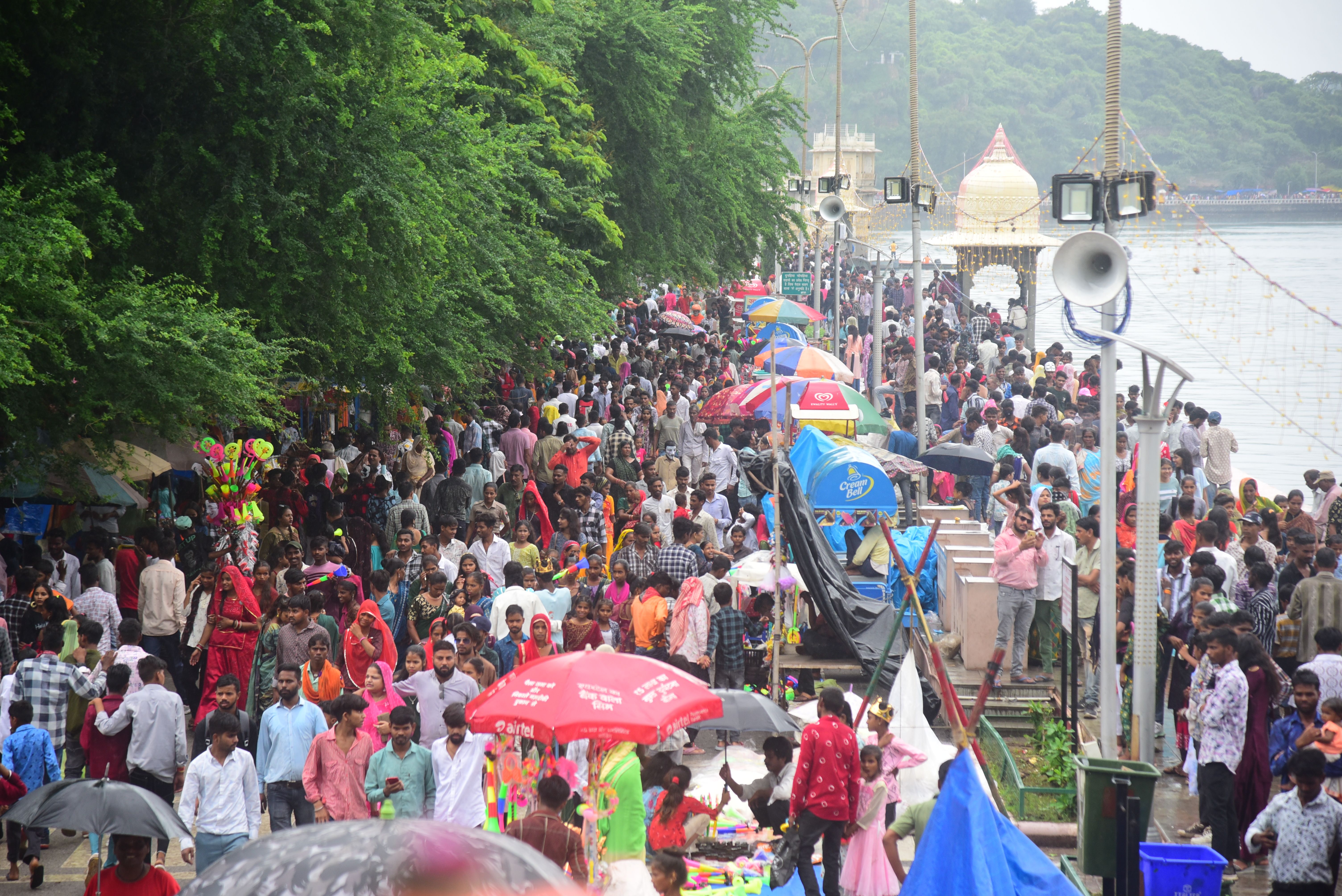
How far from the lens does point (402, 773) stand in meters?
7.92

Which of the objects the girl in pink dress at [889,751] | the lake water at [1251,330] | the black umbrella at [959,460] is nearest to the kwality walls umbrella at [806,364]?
the lake water at [1251,330]

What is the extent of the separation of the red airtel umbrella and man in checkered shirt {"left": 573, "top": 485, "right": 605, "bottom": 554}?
22.8 feet

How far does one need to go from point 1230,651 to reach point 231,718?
6.08 meters

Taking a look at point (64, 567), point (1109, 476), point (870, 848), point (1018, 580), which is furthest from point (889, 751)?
point (64, 567)

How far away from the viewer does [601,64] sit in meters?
24.9

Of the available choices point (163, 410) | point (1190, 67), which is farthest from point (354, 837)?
point (1190, 67)

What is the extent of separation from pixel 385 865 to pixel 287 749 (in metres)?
6.54

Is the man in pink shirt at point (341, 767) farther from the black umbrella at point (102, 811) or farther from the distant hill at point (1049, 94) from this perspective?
the distant hill at point (1049, 94)

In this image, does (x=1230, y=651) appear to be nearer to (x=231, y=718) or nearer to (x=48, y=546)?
(x=231, y=718)

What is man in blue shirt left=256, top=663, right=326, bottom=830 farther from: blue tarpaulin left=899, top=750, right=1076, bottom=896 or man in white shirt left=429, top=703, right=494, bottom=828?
blue tarpaulin left=899, top=750, right=1076, bottom=896

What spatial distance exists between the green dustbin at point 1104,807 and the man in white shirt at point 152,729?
5399 millimetres

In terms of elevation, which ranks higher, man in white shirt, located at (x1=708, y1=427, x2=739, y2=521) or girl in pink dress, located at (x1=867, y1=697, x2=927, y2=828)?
man in white shirt, located at (x1=708, y1=427, x2=739, y2=521)

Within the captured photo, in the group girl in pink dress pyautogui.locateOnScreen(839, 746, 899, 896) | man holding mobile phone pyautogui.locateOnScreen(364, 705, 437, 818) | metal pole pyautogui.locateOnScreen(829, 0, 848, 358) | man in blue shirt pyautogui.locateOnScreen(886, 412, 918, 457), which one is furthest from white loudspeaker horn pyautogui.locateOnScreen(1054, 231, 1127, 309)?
metal pole pyautogui.locateOnScreen(829, 0, 848, 358)

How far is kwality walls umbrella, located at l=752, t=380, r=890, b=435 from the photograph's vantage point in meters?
19.6
